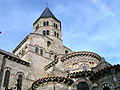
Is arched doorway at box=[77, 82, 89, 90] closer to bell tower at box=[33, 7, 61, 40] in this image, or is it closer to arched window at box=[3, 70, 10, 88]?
arched window at box=[3, 70, 10, 88]

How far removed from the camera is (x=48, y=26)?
32.5 m

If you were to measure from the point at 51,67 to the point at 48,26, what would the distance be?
11025 mm

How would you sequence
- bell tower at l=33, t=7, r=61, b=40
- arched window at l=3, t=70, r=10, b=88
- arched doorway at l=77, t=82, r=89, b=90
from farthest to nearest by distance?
bell tower at l=33, t=7, r=61, b=40 → arched window at l=3, t=70, r=10, b=88 → arched doorway at l=77, t=82, r=89, b=90

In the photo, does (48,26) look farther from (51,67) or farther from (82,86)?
(82,86)

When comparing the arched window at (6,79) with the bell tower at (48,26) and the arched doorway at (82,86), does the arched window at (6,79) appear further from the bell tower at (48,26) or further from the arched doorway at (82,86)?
the bell tower at (48,26)

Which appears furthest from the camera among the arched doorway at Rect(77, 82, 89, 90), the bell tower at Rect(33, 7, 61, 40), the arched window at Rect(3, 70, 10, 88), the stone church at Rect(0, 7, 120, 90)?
the bell tower at Rect(33, 7, 61, 40)

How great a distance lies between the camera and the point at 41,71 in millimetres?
24453

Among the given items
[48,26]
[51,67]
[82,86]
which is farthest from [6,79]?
[48,26]

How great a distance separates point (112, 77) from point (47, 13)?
2424 cm

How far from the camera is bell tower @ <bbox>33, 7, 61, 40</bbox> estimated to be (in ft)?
104

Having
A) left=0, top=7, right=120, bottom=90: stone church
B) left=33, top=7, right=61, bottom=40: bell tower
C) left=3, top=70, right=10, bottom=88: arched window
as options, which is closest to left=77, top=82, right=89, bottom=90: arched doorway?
left=0, top=7, right=120, bottom=90: stone church

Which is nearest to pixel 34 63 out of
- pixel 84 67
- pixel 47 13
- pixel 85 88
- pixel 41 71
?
pixel 41 71

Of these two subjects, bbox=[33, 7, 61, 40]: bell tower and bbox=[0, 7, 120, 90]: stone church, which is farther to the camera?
bbox=[33, 7, 61, 40]: bell tower

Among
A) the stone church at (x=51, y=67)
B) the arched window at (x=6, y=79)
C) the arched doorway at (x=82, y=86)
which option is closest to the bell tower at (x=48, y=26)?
the stone church at (x=51, y=67)
